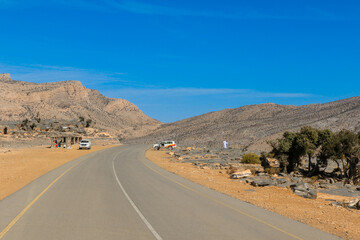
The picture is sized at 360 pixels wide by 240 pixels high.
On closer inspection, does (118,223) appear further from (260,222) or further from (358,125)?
(358,125)

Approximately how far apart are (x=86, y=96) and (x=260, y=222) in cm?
18168

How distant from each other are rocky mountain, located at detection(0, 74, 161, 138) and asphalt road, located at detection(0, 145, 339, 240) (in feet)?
406

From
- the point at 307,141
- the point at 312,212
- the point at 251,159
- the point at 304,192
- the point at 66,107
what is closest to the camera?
the point at 312,212

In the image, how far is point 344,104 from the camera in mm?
105750

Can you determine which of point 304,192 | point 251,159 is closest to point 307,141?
point 251,159

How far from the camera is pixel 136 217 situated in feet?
36.2

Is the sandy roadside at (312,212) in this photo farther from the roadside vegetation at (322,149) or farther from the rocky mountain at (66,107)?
the rocky mountain at (66,107)

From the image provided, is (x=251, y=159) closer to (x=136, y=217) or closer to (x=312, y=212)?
(x=312, y=212)

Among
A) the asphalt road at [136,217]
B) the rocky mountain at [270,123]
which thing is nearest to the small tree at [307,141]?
the asphalt road at [136,217]

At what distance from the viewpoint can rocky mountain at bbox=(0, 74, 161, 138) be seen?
138 m

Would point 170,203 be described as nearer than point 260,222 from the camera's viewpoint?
No

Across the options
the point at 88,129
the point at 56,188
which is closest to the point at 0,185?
the point at 56,188

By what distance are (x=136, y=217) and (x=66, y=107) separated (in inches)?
6116

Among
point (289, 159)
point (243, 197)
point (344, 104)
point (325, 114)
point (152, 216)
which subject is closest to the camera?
point (152, 216)
